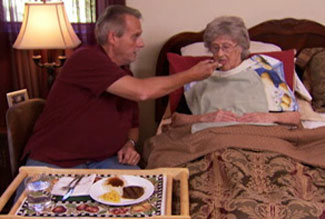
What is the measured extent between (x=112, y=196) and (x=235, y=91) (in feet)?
3.34

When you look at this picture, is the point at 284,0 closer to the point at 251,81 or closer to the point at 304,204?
the point at 251,81

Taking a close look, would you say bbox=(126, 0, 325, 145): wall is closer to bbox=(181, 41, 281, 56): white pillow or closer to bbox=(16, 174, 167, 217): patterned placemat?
bbox=(181, 41, 281, 56): white pillow

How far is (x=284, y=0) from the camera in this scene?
266 centimetres

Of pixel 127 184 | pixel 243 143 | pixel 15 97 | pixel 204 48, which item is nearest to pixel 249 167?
pixel 243 143

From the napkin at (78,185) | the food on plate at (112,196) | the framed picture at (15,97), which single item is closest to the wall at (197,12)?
the framed picture at (15,97)

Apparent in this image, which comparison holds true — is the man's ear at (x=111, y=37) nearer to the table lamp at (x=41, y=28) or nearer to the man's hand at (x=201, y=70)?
the man's hand at (x=201, y=70)

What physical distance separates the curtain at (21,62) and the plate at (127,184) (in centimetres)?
133

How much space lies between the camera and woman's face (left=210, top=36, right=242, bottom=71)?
6.73 ft

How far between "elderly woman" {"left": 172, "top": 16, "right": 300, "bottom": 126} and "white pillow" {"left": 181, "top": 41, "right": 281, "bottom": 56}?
0.32m

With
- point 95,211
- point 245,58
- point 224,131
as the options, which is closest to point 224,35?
point 245,58

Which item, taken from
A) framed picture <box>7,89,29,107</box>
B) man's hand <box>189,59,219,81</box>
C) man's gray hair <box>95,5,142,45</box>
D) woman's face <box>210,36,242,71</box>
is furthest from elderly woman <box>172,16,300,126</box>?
framed picture <box>7,89,29,107</box>

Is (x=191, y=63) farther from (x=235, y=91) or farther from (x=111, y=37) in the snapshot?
(x=111, y=37)

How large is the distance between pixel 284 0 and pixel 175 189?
174 cm

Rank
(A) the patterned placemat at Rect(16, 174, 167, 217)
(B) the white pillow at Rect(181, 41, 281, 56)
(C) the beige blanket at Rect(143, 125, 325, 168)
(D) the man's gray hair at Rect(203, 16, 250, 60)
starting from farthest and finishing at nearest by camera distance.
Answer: (B) the white pillow at Rect(181, 41, 281, 56), (D) the man's gray hair at Rect(203, 16, 250, 60), (C) the beige blanket at Rect(143, 125, 325, 168), (A) the patterned placemat at Rect(16, 174, 167, 217)
